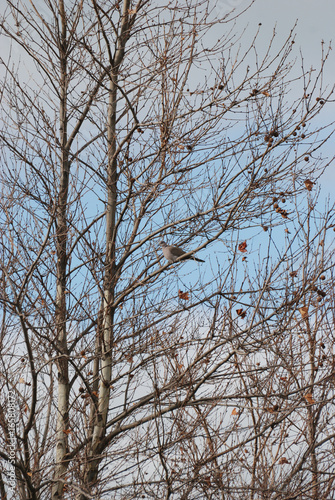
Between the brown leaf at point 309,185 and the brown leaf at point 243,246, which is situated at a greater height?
the brown leaf at point 309,185

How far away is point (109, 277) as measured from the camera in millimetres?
7797

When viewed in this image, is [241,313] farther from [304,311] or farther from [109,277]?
[109,277]

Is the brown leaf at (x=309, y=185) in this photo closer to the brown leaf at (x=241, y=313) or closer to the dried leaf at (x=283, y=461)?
the brown leaf at (x=241, y=313)

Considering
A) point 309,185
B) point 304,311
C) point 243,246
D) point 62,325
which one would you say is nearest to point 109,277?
point 62,325

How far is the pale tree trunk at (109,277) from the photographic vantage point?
7.32m

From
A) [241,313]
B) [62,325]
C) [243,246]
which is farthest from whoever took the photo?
[62,325]

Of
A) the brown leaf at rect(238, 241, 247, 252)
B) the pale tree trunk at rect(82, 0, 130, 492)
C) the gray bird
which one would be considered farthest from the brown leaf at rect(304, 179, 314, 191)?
the pale tree trunk at rect(82, 0, 130, 492)

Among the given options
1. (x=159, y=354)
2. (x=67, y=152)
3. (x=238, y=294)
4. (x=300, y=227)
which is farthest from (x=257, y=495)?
(x=67, y=152)

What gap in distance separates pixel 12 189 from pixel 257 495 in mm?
5419

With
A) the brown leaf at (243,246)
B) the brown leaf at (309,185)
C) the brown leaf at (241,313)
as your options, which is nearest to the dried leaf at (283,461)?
the brown leaf at (241,313)

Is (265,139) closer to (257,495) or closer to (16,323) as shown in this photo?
(16,323)

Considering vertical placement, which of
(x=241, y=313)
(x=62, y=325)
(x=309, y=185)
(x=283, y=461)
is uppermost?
(x=309, y=185)

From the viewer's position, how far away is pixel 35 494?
6742 millimetres

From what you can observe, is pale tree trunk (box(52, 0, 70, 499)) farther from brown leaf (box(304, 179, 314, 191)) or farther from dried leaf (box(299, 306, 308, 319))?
brown leaf (box(304, 179, 314, 191))
